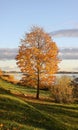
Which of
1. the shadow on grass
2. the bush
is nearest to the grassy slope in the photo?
the shadow on grass

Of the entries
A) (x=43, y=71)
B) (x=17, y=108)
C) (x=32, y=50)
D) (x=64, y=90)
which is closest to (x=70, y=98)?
(x=64, y=90)

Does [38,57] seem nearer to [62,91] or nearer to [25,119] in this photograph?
[62,91]

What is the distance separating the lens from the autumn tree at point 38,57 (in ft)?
210

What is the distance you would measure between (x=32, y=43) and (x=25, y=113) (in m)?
26.1

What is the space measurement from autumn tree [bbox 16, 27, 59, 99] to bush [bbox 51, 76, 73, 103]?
4.11 feet

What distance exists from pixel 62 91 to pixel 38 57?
712 cm

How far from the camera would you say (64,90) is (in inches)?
2562

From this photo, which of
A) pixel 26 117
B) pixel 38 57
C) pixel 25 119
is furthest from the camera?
pixel 38 57

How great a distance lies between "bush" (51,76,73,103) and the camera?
64750 millimetres

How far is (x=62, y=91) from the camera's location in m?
64.7

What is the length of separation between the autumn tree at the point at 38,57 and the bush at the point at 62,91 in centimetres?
125

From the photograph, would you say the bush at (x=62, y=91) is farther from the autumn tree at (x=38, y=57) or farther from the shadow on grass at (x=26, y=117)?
the shadow on grass at (x=26, y=117)

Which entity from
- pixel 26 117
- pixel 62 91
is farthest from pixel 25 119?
pixel 62 91

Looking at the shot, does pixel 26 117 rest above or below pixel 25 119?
above
